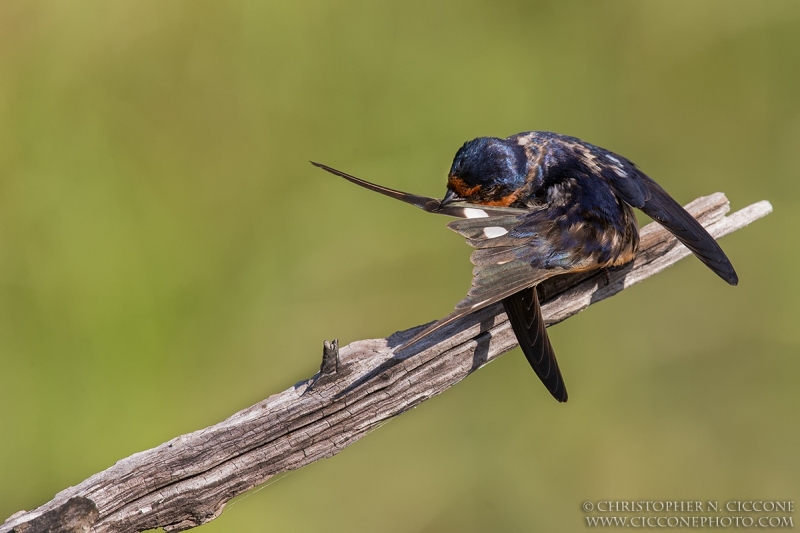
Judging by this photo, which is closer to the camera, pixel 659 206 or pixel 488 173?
pixel 659 206

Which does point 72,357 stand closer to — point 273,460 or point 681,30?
point 273,460

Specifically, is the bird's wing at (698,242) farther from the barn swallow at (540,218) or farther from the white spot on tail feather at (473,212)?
the white spot on tail feather at (473,212)

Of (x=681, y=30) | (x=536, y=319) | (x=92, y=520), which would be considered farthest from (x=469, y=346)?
(x=681, y=30)

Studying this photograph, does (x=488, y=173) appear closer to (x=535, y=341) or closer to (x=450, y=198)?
(x=450, y=198)

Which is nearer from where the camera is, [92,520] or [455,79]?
[92,520]

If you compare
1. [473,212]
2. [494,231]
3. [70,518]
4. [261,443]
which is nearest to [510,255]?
[494,231]

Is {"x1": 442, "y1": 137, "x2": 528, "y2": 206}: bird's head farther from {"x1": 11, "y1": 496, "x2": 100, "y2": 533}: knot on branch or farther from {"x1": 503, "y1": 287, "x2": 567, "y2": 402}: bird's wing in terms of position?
{"x1": 11, "y1": 496, "x2": 100, "y2": 533}: knot on branch

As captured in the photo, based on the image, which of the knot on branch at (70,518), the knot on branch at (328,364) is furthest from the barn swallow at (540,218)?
the knot on branch at (70,518)
